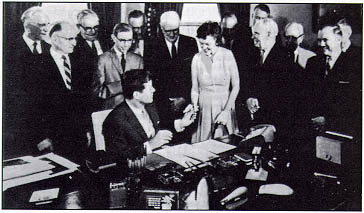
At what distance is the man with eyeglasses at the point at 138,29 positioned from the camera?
9.80 ft

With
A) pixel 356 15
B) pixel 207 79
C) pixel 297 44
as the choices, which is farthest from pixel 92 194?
pixel 356 15

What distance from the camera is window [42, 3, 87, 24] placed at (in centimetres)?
296

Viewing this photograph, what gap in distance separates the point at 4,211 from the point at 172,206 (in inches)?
46.5

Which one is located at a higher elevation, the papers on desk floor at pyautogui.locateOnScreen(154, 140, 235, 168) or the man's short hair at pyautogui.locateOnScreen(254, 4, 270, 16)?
the man's short hair at pyautogui.locateOnScreen(254, 4, 270, 16)

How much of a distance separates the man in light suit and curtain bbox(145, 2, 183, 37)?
0.47 ft

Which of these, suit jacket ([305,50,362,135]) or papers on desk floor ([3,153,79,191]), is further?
suit jacket ([305,50,362,135])

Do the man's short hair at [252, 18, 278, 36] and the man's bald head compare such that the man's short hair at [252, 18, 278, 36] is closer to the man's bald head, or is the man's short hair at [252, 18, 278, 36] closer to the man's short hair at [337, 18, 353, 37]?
the man's short hair at [337, 18, 353, 37]

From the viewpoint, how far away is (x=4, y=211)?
2.98m

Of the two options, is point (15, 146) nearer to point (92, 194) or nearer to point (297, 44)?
point (92, 194)

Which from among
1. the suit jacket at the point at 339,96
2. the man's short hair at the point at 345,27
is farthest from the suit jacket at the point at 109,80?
the man's short hair at the point at 345,27

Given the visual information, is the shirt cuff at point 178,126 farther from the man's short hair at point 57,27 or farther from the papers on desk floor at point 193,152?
the man's short hair at point 57,27

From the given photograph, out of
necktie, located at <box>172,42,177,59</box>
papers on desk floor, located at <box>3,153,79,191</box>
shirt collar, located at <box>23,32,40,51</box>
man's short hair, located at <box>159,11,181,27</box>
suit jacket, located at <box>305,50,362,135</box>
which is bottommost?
papers on desk floor, located at <box>3,153,79,191</box>

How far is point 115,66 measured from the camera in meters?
3.00

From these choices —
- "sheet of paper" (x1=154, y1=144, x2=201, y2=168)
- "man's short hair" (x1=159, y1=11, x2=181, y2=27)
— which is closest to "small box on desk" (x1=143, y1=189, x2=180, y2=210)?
A: "sheet of paper" (x1=154, y1=144, x2=201, y2=168)
